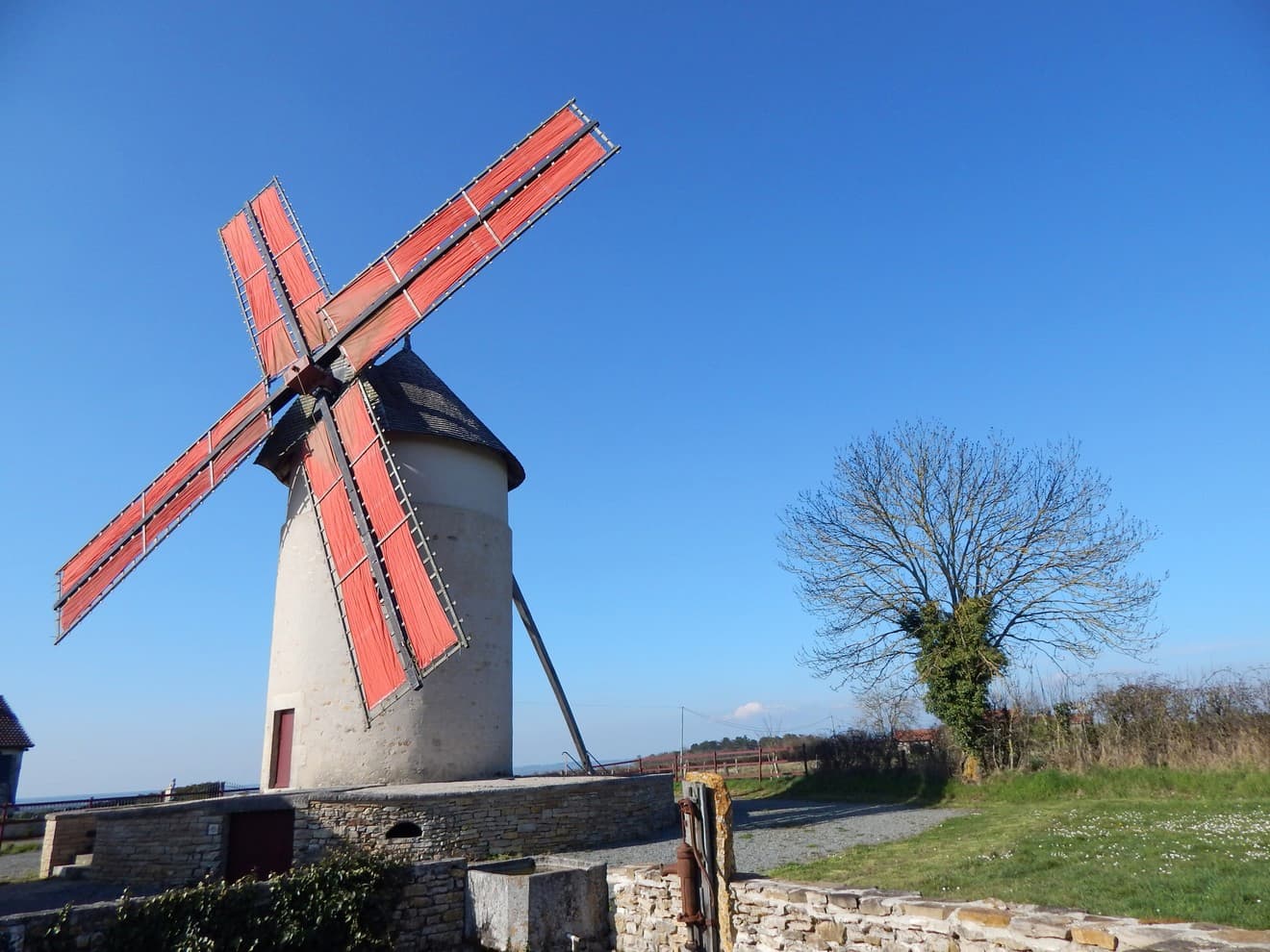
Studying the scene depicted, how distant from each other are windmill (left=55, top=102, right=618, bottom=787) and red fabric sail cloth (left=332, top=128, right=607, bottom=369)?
0.02m

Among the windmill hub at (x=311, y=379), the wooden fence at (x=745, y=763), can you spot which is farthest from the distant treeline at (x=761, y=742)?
the windmill hub at (x=311, y=379)

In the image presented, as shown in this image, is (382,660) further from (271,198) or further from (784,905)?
(271,198)

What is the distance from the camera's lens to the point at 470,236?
14086mm

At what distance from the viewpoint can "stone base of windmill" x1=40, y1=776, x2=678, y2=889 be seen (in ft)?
36.8

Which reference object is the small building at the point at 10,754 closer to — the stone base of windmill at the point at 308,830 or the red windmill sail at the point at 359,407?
the red windmill sail at the point at 359,407

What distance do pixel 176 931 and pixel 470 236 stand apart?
1072cm

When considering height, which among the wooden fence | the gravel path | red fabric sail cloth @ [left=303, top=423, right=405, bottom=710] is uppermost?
red fabric sail cloth @ [left=303, top=423, right=405, bottom=710]

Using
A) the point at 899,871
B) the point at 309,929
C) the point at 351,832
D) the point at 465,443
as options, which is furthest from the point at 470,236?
the point at 899,871

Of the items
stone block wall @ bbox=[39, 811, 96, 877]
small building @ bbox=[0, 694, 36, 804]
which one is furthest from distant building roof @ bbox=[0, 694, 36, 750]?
stone block wall @ bbox=[39, 811, 96, 877]

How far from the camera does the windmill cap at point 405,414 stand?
47.2ft

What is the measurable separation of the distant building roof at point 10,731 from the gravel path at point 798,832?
1963 centimetres

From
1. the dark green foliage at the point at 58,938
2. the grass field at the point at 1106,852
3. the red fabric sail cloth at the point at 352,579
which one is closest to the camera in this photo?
the dark green foliage at the point at 58,938

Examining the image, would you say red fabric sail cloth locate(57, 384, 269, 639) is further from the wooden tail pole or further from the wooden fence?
the wooden fence

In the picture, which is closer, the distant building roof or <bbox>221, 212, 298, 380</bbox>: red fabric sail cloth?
<bbox>221, 212, 298, 380</bbox>: red fabric sail cloth
